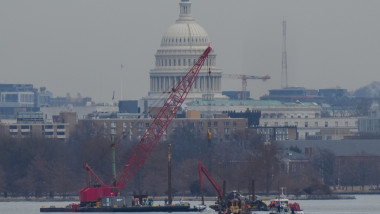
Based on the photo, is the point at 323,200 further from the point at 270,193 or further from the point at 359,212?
the point at 359,212

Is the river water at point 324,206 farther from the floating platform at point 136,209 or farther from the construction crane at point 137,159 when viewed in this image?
the construction crane at point 137,159

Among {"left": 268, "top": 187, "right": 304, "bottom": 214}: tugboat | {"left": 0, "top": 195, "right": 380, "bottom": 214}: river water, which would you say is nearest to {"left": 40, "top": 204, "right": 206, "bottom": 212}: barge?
{"left": 0, "top": 195, "right": 380, "bottom": 214}: river water

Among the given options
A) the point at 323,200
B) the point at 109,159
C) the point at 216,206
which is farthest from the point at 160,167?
the point at 216,206

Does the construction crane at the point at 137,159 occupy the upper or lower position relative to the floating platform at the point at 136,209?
upper

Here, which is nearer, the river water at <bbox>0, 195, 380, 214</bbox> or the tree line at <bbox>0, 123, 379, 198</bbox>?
the river water at <bbox>0, 195, 380, 214</bbox>

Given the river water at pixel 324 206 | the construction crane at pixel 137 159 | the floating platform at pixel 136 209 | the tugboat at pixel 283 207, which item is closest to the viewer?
the tugboat at pixel 283 207

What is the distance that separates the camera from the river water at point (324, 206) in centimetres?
13100

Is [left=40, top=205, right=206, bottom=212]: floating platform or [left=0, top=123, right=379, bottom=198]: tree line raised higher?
[left=0, top=123, right=379, bottom=198]: tree line

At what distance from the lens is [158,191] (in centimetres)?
15938

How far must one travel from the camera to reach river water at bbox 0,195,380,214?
131 meters

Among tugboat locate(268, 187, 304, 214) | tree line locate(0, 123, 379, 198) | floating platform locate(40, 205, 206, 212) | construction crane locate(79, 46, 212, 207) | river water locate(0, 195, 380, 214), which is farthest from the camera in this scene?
tree line locate(0, 123, 379, 198)

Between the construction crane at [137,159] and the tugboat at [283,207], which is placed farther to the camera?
the construction crane at [137,159]

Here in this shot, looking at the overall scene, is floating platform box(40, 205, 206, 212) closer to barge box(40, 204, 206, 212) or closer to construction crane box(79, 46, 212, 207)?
barge box(40, 204, 206, 212)

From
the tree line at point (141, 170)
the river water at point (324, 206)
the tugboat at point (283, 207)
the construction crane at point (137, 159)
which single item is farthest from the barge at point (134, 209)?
the tree line at point (141, 170)
